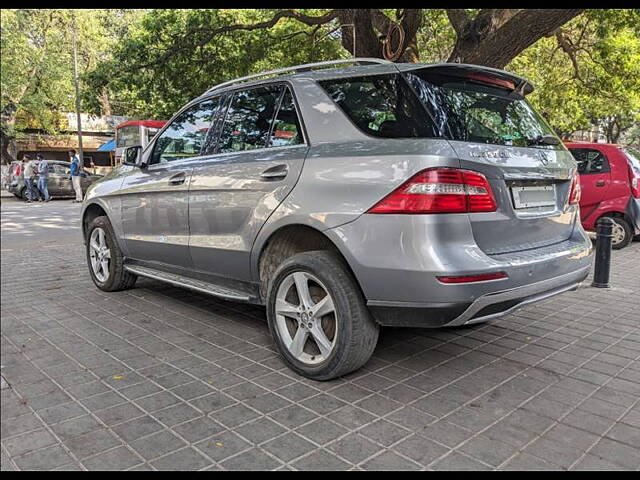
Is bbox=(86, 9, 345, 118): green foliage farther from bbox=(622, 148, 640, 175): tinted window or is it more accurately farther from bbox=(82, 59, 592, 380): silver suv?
bbox=(82, 59, 592, 380): silver suv

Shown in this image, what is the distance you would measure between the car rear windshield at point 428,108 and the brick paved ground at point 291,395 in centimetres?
150

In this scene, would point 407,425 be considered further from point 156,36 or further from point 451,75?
point 156,36

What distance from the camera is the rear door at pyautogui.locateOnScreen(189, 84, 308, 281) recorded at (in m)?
3.49

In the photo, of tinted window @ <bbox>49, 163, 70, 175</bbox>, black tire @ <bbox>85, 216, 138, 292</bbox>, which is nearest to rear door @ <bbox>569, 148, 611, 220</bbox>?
black tire @ <bbox>85, 216, 138, 292</bbox>

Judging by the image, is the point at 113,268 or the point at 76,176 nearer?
the point at 113,268

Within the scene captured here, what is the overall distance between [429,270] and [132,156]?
11.3 feet

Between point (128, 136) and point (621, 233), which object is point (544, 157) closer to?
point (621, 233)

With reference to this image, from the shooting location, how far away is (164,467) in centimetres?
236

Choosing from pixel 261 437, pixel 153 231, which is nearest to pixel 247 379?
pixel 261 437

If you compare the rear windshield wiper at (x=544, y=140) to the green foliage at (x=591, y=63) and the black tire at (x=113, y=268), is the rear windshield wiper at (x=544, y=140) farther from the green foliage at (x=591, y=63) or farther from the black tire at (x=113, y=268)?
the green foliage at (x=591, y=63)

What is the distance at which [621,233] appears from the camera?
8.57 m

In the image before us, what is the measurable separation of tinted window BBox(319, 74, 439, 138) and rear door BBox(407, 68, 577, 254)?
0.25 feet

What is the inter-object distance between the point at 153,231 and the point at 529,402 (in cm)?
325

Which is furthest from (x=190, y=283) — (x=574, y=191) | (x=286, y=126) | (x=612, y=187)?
(x=612, y=187)
